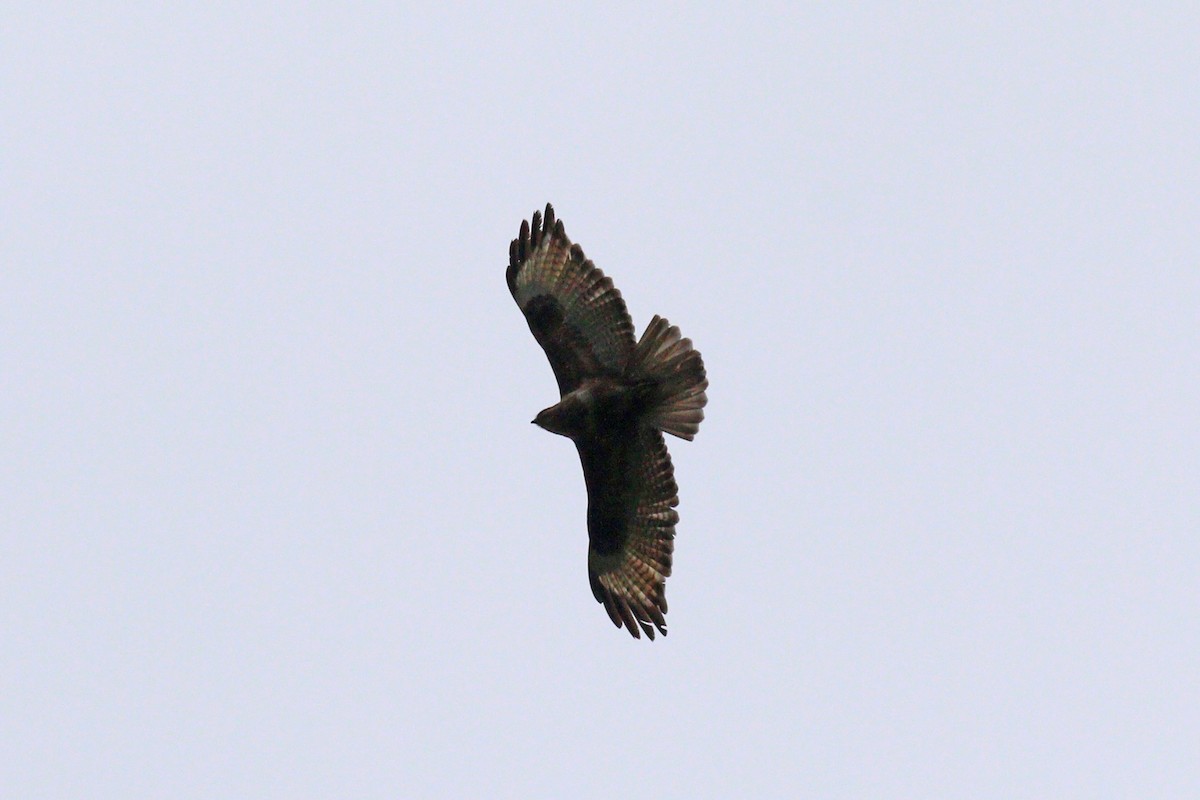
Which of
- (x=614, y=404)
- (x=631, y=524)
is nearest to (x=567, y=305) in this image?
(x=614, y=404)

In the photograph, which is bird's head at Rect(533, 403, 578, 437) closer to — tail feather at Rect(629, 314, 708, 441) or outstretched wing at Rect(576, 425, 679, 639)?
outstretched wing at Rect(576, 425, 679, 639)

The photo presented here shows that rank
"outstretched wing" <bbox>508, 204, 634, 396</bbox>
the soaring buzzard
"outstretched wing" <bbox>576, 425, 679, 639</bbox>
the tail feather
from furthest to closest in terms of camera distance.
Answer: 1. "outstretched wing" <bbox>576, 425, 679, 639</bbox>
2. "outstretched wing" <bbox>508, 204, 634, 396</bbox>
3. the soaring buzzard
4. the tail feather

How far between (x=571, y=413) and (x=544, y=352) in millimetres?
794

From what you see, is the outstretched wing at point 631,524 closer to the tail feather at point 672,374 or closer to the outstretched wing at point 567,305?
the tail feather at point 672,374

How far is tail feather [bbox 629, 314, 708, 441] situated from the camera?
13.4 m

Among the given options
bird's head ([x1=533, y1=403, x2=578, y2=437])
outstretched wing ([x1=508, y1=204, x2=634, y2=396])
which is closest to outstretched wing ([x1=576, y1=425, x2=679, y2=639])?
bird's head ([x1=533, y1=403, x2=578, y2=437])

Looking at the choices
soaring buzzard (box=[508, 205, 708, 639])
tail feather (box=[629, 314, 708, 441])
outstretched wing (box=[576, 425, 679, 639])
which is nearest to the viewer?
tail feather (box=[629, 314, 708, 441])

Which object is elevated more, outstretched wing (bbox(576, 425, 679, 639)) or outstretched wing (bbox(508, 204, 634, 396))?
outstretched wing (bbox(508, 204, 634, 396))

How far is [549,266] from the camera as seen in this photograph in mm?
14188

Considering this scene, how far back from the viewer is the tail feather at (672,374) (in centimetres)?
1338

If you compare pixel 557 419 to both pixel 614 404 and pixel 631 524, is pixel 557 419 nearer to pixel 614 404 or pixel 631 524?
pixel 614 404

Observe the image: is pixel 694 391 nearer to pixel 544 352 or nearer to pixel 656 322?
pixel 656 322

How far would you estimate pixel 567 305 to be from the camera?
14000 millimetres

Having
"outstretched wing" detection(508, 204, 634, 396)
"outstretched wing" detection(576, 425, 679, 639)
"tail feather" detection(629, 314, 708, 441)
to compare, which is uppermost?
"outstretched wing" detection(508, 204, 634, 396)
